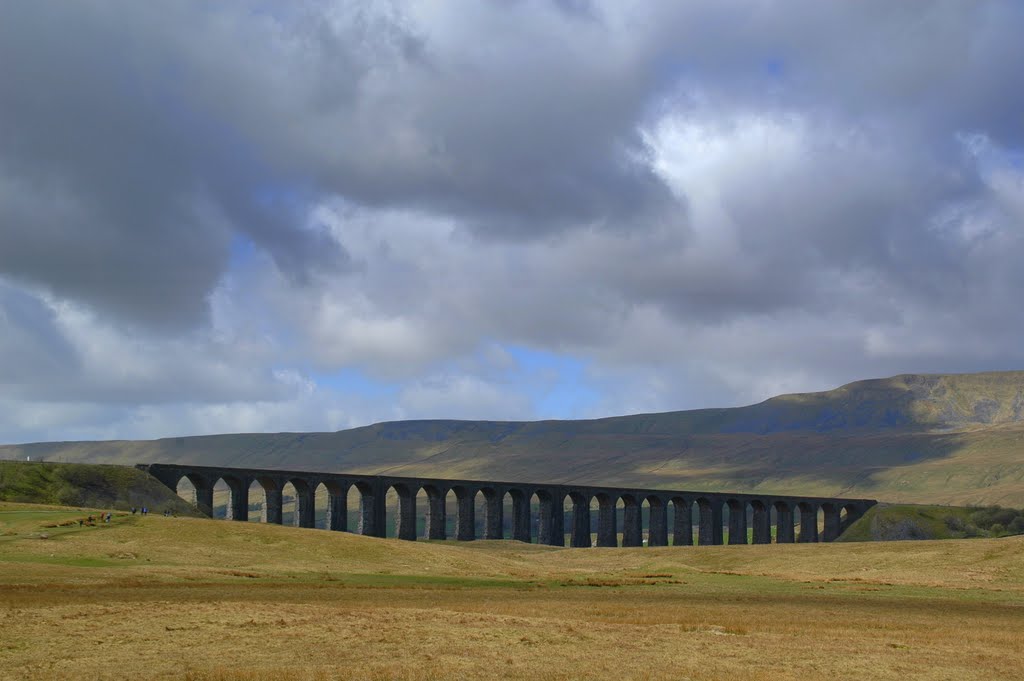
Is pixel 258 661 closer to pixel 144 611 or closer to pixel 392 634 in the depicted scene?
pixel 392 634

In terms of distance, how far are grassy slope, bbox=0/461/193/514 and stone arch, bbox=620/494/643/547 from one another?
225 feet

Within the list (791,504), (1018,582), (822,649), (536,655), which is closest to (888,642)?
(822,649)

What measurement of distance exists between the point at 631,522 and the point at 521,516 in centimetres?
1846

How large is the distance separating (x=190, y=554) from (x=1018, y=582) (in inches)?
1899

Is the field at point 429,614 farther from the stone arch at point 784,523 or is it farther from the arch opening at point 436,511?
the stone arch at point 784,523

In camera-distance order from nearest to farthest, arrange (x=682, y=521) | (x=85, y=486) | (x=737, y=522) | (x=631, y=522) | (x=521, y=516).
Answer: (x=85, y=486)
(x=521, y=516)
(x=631, y=522)
(x=682, y=521)
(x=737, y=522)

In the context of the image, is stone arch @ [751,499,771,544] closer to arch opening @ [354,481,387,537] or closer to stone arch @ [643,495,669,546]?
stone arch @ [643,495,669,546]

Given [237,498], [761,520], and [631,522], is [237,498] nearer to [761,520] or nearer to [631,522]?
[631,522]

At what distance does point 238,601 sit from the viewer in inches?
1480

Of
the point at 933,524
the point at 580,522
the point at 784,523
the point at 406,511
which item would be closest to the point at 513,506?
the point at 580,522

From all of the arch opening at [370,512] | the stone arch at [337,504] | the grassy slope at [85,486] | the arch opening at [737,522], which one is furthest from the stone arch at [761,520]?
the grassy slope at [85,486]

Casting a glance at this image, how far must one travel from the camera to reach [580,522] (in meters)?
147

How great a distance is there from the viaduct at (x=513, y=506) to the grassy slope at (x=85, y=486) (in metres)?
2.80

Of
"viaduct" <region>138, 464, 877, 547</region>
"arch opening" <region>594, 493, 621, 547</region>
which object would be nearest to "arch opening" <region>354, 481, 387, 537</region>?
"viaduct" <region>138, 464, 877, 547</region>
